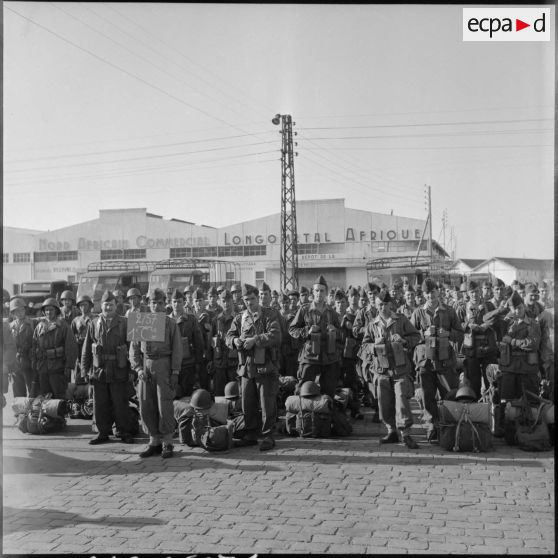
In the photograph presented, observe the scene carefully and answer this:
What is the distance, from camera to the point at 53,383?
9016 millimetres

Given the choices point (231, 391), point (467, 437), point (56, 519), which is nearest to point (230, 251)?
point (231, 391)

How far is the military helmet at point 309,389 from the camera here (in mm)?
7999

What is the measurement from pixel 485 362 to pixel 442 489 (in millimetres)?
4192


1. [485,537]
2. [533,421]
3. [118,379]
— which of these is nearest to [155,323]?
[118,379]

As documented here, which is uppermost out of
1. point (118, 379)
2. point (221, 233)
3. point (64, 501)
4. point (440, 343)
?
point (221, 233)

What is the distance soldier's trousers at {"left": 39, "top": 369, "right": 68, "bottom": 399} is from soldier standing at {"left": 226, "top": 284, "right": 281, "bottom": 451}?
123 inches

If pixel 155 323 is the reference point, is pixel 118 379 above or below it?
below

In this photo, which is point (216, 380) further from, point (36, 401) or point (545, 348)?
point (545, 348)

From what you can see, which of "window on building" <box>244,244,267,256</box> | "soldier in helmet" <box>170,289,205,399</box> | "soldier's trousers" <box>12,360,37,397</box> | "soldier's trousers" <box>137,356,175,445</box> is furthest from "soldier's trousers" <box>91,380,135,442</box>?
"window on building" <box>244,244,267,256</box>

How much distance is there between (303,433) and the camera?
796cm

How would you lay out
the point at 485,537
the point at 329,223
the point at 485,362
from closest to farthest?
the point at 485,537 → the point at 485,362 → the point at 329,223

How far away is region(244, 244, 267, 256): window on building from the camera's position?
4944cm

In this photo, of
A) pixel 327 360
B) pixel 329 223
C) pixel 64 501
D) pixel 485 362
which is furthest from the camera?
pixel 329 223

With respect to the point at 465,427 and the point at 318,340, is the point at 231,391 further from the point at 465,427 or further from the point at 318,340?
the point at 465,427
